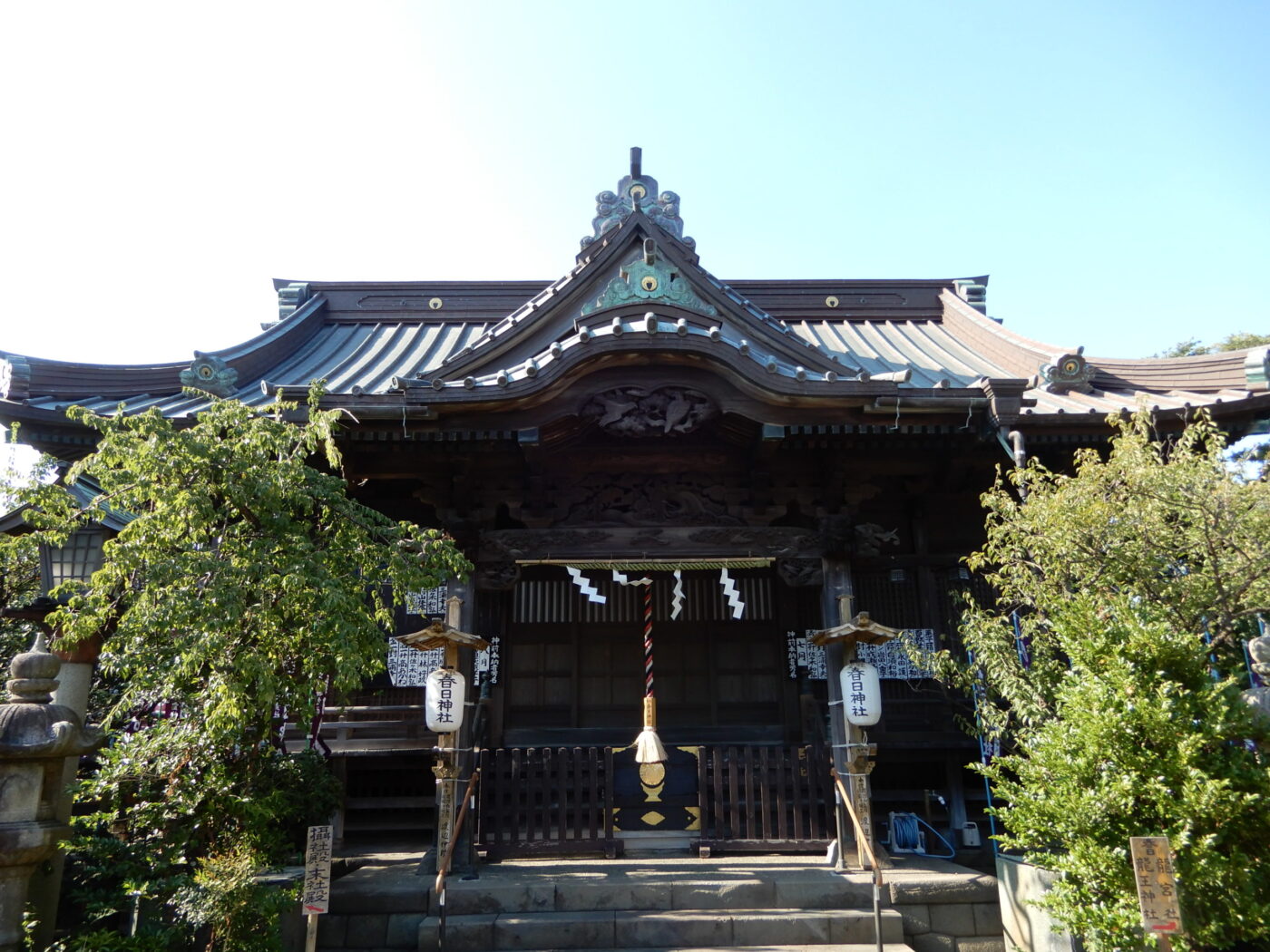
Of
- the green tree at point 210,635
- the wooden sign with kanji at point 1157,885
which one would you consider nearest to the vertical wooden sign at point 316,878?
the green tree at point 210,635

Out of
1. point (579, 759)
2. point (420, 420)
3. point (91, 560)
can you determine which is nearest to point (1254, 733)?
point (579, 759)

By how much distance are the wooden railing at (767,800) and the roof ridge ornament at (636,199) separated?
791 centimetres

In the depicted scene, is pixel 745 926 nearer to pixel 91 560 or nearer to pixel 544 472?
pixel 544 472

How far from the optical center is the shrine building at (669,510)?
859cm

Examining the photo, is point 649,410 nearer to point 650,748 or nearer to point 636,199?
point 650,748

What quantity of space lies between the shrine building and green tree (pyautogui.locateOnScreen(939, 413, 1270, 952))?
200 centimetres

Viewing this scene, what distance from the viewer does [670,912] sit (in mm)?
7203

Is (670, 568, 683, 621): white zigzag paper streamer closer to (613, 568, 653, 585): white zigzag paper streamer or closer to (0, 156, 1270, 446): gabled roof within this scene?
(613, 568, 653, 585): white zigzag paper streamer

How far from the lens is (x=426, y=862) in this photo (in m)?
8.00

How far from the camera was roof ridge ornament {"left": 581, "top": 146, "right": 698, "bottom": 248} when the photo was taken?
12.7 meters

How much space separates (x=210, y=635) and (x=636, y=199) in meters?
9.31

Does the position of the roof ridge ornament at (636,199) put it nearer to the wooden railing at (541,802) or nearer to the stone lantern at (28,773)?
the wooden railing at (541,802)

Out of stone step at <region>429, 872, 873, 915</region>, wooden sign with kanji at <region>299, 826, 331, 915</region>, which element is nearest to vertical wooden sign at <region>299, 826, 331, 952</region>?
wooden sign with kanji at <region>299, 826, 331, 915</region>

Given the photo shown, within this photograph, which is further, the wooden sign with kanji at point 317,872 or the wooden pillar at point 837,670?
the wooden pillar at point 837,670
